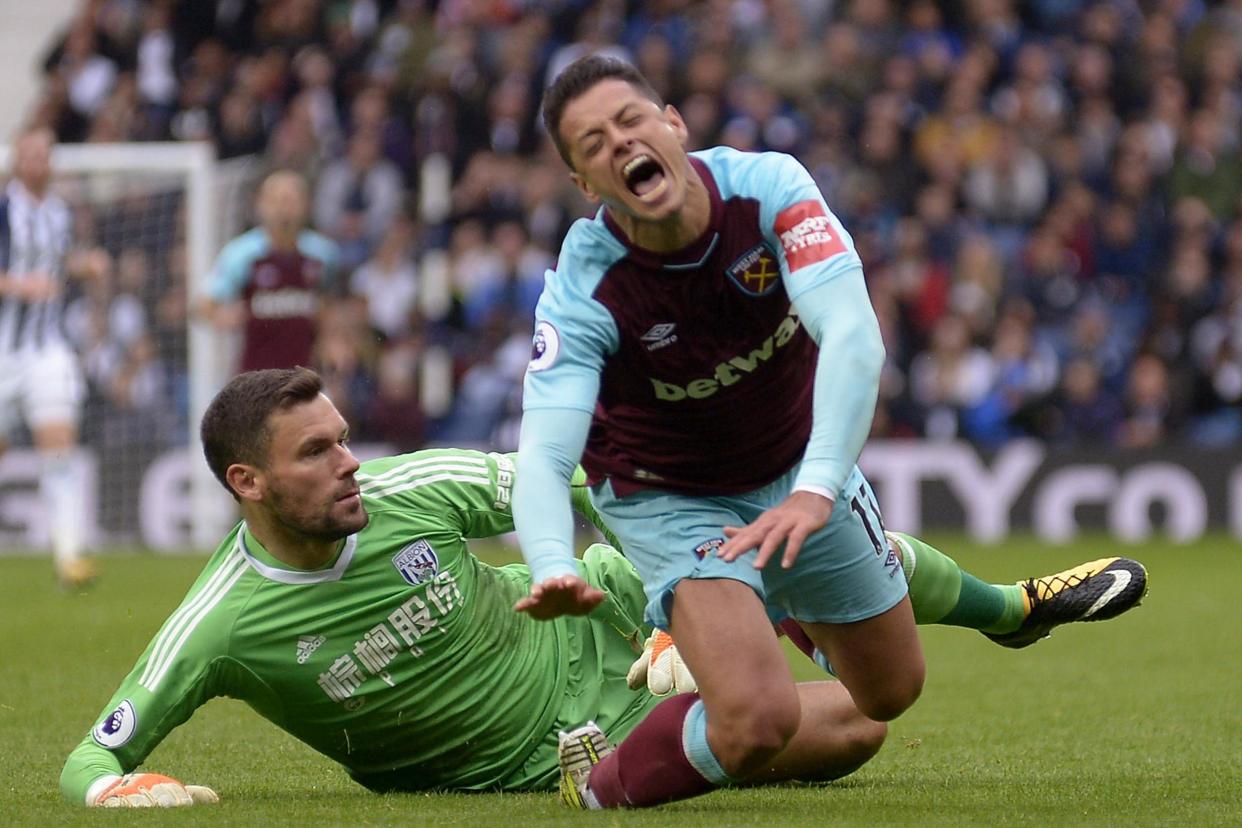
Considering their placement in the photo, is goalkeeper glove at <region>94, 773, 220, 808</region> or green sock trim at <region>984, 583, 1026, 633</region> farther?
green sock trim at <region>984, 583, 1026, 633</region>

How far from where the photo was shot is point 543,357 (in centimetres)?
461

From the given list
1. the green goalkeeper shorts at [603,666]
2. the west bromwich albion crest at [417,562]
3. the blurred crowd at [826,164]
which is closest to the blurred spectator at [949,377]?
the blurred crowd at [826,164]

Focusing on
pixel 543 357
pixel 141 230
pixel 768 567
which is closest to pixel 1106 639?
pixel 768 567

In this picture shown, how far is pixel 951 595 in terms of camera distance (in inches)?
221

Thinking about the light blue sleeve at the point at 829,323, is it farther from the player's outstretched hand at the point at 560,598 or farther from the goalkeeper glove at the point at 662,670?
the goalkeeper glove at the point at 662,670

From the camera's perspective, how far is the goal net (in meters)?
14.8

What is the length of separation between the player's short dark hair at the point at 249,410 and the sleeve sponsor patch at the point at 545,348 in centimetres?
67

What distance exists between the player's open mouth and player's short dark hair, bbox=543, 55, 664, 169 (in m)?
0.18

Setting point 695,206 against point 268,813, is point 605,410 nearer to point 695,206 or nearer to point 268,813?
point 695,206

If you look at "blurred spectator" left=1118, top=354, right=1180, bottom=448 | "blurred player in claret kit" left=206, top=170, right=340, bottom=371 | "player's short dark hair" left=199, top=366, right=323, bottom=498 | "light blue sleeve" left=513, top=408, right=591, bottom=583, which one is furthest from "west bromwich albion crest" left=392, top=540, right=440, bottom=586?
"blurred spectator" left=1118, top=354, right=1180, bottom=448

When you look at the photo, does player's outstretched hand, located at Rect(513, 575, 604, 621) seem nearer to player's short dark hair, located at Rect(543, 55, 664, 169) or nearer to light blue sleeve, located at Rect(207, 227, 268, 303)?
player's short dark hair, located at Rect(543, 55, 664, 169)

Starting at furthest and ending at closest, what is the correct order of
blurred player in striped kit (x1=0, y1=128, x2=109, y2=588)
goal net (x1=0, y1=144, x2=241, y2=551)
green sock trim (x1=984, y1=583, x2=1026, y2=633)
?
goal net (x1=0, y1=144, x2=241, y2=551), blurred player in striped kit (x1=0, y1=128, x2=109, y2=588), green sock trim (x1=984, y1=583, x2=1026, y2=633)

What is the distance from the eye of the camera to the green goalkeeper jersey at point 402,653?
4906 millimetres

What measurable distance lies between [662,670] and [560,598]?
3.40 ft
